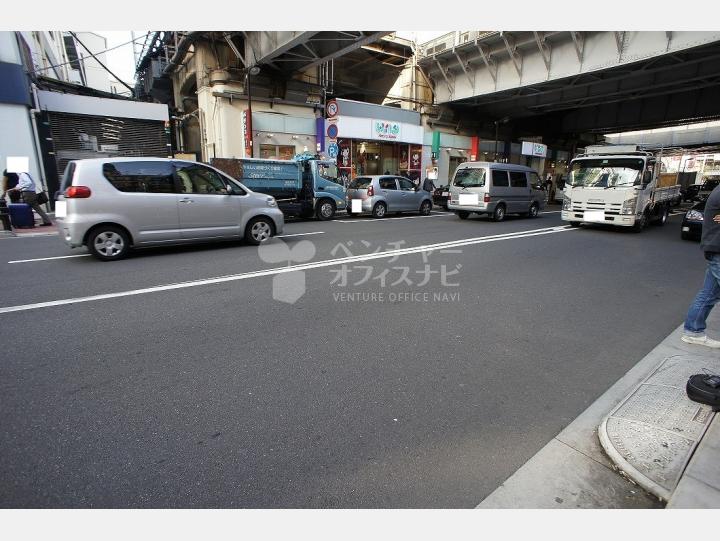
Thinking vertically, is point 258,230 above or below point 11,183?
below

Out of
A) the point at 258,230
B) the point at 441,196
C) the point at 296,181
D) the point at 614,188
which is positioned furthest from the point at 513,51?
the point at 258,230

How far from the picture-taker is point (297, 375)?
324 centimetres

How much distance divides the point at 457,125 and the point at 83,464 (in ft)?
95.1

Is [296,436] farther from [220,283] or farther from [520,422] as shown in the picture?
[220,283]

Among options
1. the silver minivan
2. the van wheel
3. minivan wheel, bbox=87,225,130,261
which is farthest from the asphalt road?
the van wheel

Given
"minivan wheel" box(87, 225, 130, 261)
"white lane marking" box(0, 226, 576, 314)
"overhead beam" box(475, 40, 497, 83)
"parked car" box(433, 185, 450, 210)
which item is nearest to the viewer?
"white lane marking" box(0, 226, 576, 314)

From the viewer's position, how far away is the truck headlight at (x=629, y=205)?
1118 centimetres

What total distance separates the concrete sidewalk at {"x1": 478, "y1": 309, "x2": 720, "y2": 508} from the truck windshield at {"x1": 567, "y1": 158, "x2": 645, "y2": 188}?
10.3 m

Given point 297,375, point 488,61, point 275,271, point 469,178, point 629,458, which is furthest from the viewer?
point 488,61

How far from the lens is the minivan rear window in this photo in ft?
48.9

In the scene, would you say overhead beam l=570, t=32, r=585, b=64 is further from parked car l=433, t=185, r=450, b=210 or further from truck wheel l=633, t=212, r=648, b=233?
truck wheel l=633, t=212, r=648, b=233

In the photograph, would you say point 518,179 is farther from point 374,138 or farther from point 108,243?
point 108,243

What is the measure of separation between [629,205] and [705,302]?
28.4 feet
